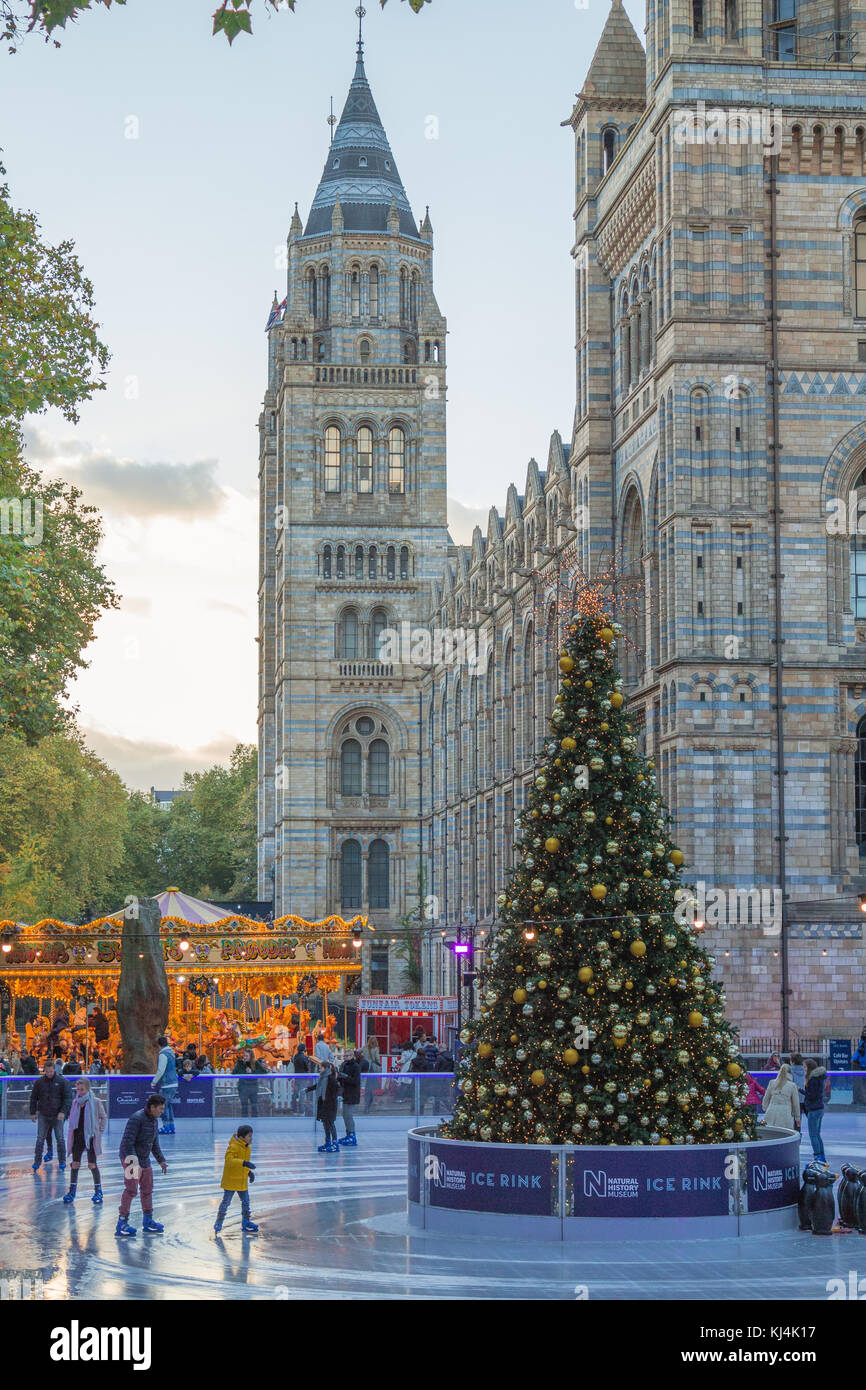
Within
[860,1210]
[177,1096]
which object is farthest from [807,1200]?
[177,1096]

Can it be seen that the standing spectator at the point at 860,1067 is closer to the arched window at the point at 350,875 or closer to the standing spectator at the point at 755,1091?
the standing spectator at the point at 755,1091

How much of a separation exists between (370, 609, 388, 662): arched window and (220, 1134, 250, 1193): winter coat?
220 feet

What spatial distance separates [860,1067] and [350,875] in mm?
51234

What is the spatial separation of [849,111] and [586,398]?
10523 mm

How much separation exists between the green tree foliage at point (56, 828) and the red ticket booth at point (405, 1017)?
520 inches

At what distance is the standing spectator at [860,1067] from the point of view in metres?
34.0

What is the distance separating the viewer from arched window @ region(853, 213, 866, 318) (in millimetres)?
40031

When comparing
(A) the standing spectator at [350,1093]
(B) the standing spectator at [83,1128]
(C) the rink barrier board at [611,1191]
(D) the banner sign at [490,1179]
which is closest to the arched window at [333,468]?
(A) the standing spectator at [350,1093]

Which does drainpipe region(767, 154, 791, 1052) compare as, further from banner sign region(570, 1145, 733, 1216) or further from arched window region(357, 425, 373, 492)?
arched window region(357, 425, 373, 492)

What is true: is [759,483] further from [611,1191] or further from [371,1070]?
[611,1191]

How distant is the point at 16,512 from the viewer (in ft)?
110

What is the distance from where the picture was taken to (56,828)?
75.4 meters

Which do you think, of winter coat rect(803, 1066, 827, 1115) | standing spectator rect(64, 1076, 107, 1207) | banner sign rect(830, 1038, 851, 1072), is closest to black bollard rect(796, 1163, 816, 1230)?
winter coat rect(803, 1066, 827, 1115)
